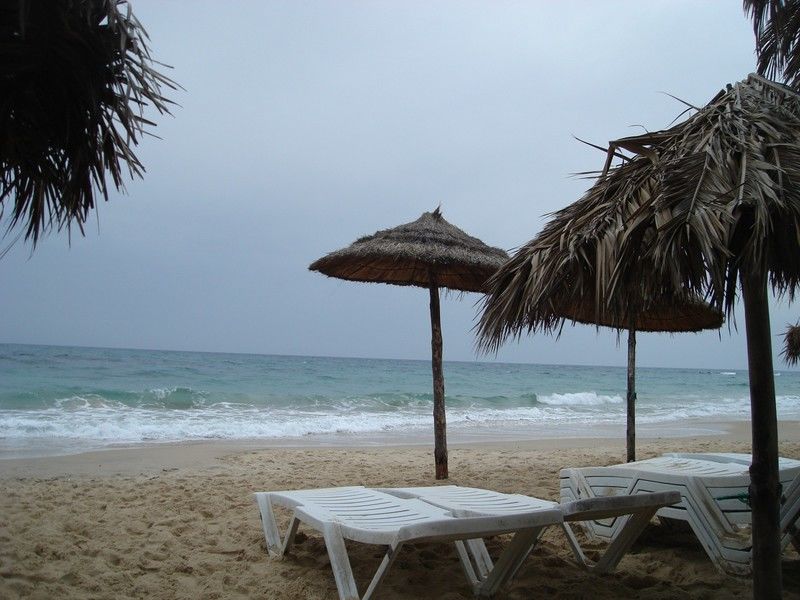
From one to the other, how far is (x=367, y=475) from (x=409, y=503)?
11.5 feet

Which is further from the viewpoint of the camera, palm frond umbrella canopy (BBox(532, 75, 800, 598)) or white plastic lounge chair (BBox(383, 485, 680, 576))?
white plastic lounge chair (BBox(383, 485, 680, 576))

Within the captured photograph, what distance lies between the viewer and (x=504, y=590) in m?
2.92

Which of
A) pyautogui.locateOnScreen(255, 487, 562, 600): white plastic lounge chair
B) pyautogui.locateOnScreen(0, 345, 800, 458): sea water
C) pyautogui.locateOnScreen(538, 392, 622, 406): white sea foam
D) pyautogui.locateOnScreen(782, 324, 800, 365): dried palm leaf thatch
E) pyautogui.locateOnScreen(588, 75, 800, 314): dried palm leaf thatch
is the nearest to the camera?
pyautogui.locateOnScreen(588, 75, 800, 314): dried palm leaf thatch

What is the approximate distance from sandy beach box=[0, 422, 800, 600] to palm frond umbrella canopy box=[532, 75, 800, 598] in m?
0.92

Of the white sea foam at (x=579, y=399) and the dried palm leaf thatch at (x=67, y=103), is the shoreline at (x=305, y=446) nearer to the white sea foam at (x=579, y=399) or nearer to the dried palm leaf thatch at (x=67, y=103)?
the dried palm leaf thatch at (x=67, y=103)

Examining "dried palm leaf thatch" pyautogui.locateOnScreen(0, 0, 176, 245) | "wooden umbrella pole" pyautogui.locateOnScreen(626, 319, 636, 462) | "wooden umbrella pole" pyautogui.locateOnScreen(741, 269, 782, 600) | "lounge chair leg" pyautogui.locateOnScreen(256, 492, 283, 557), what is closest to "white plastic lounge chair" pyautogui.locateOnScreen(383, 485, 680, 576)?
"wooden umbrella pole" pyautogui.locateOnScreen(741, 269, 782, 600)

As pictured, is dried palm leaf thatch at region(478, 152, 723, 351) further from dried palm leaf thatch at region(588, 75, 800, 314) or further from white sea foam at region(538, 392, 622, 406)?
white sea foam at region(538, 392, 622, 406)

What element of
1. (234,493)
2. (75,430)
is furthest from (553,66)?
(75,430)

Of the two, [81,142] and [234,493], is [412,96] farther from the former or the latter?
[81,142]

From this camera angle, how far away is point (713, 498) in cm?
315

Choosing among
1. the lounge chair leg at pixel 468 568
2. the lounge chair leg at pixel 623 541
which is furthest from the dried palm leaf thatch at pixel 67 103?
the lounge chair leg at pixel 623 541

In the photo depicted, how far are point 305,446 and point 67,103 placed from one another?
750 cm

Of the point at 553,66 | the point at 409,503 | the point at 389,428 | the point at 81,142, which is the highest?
the point at 553,66

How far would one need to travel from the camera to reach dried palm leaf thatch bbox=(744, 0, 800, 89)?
584cm
